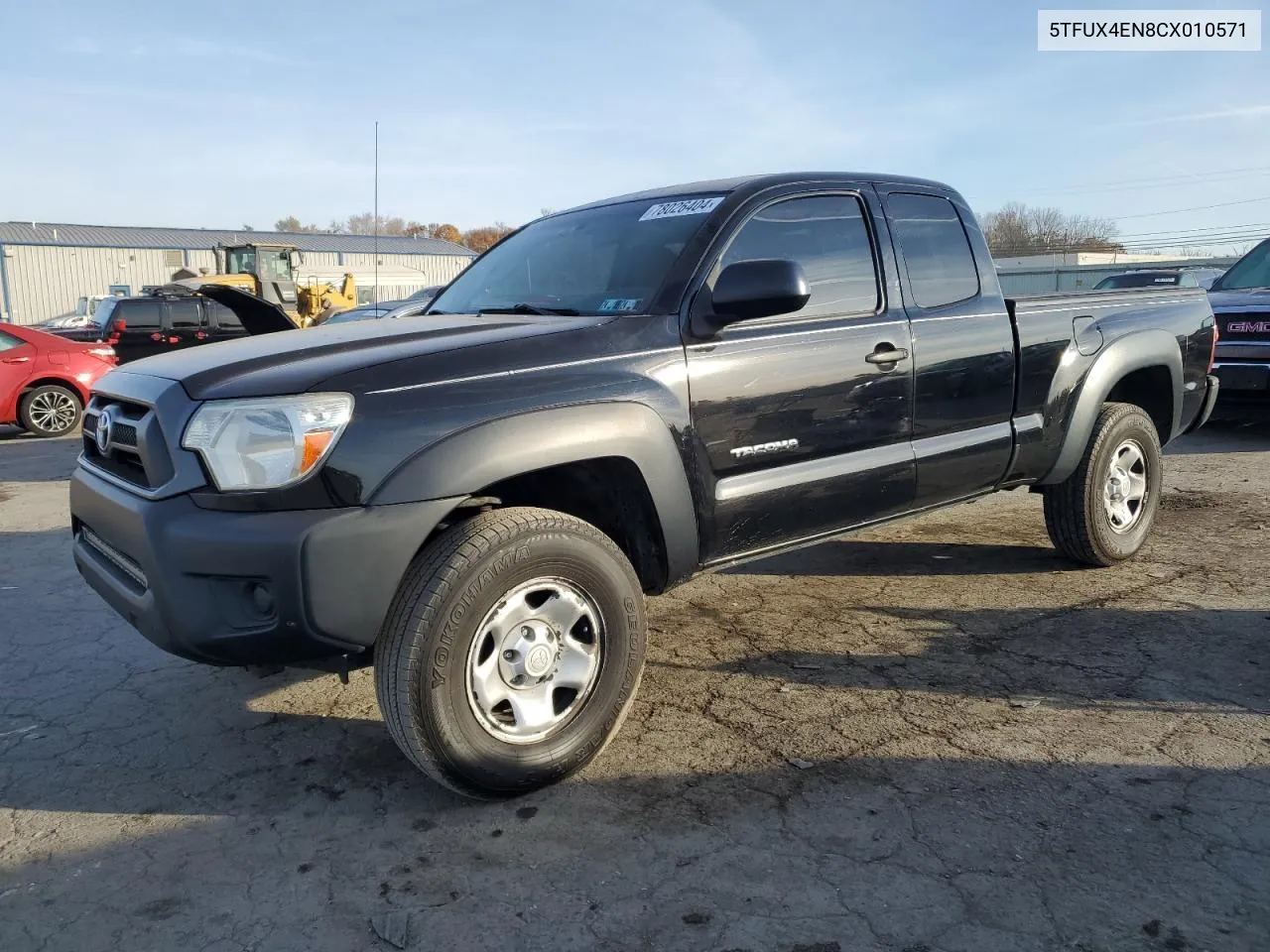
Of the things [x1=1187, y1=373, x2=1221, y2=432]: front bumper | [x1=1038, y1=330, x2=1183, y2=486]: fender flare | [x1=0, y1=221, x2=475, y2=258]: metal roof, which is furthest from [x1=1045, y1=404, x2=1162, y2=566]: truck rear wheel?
[x1=0, y1=221, x2=475, y2=258]: metal roof

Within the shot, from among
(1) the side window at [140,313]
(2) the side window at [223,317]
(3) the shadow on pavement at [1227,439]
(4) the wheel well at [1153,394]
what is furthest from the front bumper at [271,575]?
(2) the side window at [223,317]

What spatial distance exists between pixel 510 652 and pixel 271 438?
92 centimetres

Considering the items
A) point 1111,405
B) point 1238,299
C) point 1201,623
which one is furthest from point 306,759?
point 1238,299

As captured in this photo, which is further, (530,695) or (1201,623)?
(1201,623)

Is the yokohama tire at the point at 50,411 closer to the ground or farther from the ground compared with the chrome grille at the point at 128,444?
closer to the ground

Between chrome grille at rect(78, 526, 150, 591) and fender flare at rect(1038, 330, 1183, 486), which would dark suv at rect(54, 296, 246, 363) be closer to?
chrome grille at rect(78, 526, 150, 591)

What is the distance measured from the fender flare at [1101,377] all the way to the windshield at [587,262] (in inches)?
85.8

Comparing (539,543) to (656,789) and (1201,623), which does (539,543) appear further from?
(1201,623)

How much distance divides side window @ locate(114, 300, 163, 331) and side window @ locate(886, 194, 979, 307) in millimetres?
17849

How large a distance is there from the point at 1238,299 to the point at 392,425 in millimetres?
9224

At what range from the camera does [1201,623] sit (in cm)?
422

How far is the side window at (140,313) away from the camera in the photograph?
18.6 meters

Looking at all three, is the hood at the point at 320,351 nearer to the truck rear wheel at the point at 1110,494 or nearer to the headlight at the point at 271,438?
the headlight at the point at 271,438

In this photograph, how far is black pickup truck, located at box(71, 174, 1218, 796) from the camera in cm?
262
